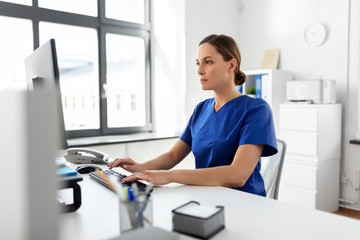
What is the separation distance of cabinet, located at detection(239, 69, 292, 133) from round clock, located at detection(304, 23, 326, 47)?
16.0 inches

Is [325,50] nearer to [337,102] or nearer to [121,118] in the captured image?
[337,102]

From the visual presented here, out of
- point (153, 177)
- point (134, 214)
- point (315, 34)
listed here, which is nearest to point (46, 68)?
point (153, 177)

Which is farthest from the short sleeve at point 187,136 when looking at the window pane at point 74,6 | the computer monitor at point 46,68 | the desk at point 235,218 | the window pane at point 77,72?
the window pane at point 74,6

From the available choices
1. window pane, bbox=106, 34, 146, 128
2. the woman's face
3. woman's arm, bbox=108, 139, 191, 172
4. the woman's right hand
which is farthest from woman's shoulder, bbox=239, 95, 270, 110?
window pane, bbox=106, 34, 146, 128

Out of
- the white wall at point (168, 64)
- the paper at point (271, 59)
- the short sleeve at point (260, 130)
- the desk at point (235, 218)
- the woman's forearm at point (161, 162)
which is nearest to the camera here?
the desk at point (235, 218)

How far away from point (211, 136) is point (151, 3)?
8.90ft

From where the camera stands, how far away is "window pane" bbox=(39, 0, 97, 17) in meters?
3.07

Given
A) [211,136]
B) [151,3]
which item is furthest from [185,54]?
[211,136]

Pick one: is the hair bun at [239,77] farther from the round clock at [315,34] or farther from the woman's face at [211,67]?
the round clock at [315,34]

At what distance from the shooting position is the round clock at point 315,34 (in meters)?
3.49

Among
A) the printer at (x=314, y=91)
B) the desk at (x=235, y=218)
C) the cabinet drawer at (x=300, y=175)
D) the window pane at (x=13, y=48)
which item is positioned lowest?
the cabinet drawer at (x=300, y=175)

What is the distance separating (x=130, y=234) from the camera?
657mm

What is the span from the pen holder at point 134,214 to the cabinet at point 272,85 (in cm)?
302

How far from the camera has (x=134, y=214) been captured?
0.69m
